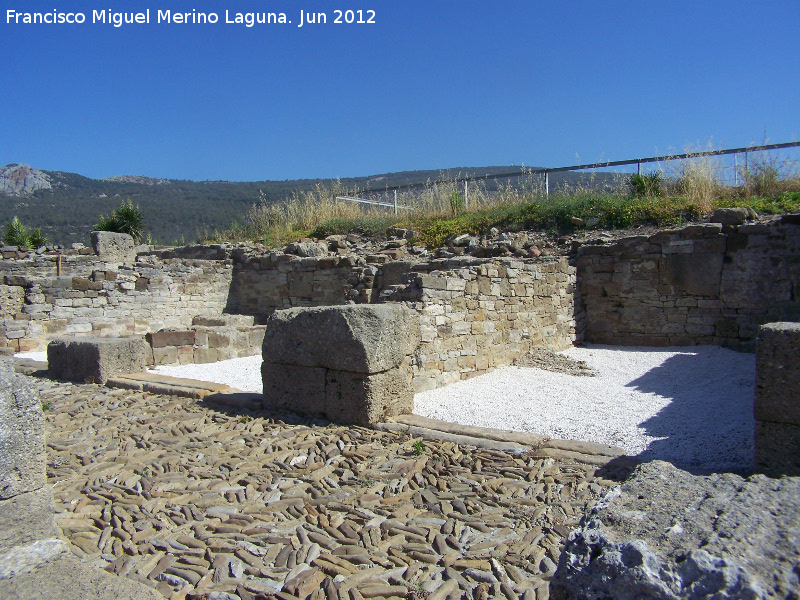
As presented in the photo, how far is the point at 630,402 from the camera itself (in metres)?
6.05

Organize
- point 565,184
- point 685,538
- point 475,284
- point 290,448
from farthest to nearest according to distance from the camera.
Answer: point 565,184 < point 475,284 < point 290,448 < point 685,538

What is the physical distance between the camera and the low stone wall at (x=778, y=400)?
309cm

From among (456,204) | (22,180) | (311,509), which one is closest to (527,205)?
(456,204)

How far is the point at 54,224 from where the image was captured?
47.1 metres

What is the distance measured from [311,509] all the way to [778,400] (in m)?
2.84

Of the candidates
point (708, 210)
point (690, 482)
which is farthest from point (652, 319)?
point (690, 482)

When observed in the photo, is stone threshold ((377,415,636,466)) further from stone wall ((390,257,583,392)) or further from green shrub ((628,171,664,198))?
green shrub ((628,171,664,198))

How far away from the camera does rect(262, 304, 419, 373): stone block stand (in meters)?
4.92

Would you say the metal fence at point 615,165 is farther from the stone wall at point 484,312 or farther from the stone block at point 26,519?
the stone block at point 26,519

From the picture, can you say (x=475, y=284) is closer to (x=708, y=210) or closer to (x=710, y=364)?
(x=710, y=364)

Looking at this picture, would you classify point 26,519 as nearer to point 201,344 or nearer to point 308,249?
point 201,344

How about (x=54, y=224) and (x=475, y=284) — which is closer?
(x=475, y=284)

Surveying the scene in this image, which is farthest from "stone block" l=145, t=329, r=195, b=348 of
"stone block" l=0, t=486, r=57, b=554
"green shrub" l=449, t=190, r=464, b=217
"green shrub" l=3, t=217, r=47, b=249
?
"green shrub" l=3, t=217, r=47, b=249

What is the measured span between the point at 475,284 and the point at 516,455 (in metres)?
3.81
